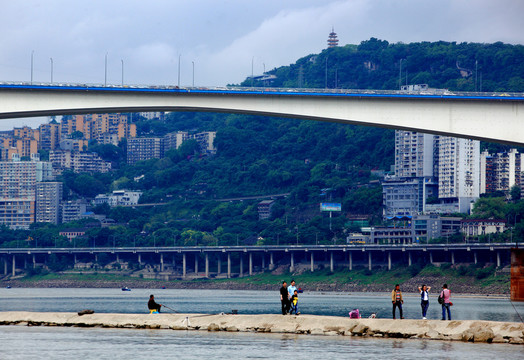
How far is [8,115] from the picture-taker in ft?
173

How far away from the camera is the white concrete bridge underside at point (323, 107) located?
173 feet

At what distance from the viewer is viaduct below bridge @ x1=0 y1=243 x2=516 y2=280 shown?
153225mm

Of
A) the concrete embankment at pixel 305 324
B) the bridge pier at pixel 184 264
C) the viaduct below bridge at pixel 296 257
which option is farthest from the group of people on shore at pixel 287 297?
the bridge pier at pixel 184 264

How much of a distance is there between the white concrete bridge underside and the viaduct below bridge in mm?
97298

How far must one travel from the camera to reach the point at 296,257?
7141 inches

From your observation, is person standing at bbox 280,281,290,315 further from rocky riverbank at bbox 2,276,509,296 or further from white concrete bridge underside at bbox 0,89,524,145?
rocky riverbank at bbox 2,276,509,296

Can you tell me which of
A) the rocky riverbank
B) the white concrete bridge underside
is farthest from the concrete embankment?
the rocky riverbank

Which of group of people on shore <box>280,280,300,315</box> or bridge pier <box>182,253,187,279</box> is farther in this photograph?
bridge pier <box>182,253,187,279</box>

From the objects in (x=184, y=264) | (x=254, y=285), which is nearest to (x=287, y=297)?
(x=254, y=285)

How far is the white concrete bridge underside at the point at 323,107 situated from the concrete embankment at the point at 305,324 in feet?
48.4

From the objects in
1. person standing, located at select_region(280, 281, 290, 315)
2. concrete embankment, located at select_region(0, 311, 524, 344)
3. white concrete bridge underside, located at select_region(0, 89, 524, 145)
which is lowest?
concrete embankment, located at select_region(0, 311, 524, 344)

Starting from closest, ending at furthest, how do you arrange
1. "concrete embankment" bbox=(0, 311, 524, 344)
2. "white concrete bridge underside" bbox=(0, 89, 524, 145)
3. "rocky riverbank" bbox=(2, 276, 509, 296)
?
1. "concrete embankment" bbox=(0, 311, 524, 344)
2. "white concrete bridge underside" bbox=(0, 89, 524, 145)
3. "rocky riverbank" bbox=(2, 276, 509, 296)

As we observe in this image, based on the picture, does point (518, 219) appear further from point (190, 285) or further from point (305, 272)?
point (190, 285)

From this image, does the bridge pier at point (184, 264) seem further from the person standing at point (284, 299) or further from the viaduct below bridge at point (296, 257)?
the person standing at point (284, 299)
